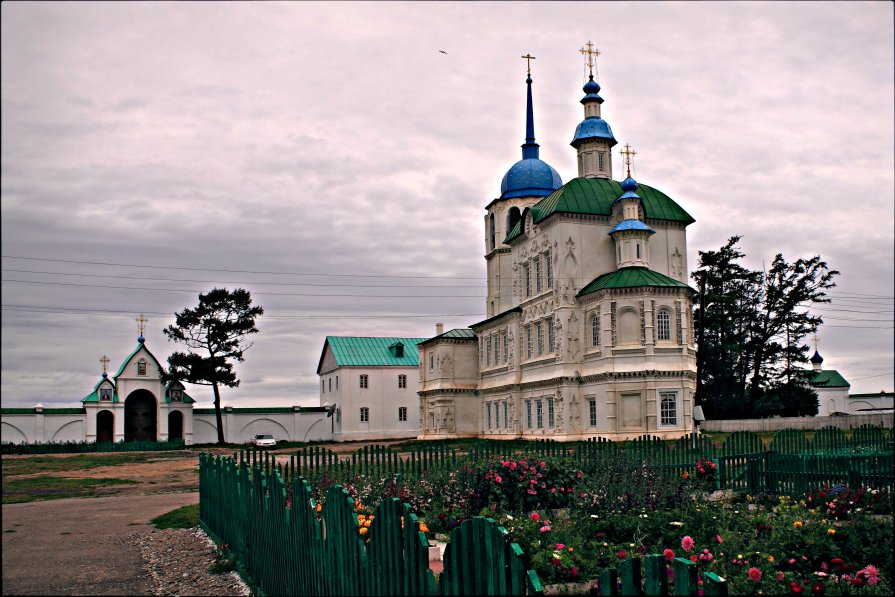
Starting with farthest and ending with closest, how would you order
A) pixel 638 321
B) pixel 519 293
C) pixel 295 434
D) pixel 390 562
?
1. pixel 295 434
2. pixel 519 293
3. pixel 638 321
4. pixel 390 562

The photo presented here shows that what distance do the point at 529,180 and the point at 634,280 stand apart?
18.7 m

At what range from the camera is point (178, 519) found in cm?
1619

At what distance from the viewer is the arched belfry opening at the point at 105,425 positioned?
58781 mm

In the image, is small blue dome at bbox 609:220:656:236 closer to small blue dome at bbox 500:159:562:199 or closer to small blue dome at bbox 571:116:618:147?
small blue dome at bbox 571:116:618:147

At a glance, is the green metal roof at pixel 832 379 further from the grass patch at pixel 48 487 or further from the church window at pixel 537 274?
the grass patch at pixel 48 487

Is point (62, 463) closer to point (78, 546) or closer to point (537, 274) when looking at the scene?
point (537, 274)

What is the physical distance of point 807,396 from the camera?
2190 inches

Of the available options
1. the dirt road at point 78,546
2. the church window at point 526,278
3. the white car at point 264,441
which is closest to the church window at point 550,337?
the church window at point 526,278

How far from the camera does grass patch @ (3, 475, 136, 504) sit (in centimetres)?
2328

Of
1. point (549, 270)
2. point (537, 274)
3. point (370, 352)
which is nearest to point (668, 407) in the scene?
point (549, 270)

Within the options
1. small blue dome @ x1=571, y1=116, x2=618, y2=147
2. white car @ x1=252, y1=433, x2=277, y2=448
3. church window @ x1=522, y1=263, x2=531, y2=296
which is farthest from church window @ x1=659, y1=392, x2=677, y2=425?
Result: white car @ x1=252, y1=433, x2=277, y2=448

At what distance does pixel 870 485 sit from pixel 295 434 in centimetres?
5575

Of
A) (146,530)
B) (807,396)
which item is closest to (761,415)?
(807,396)

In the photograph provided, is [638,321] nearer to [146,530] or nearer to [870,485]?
[870,485]
